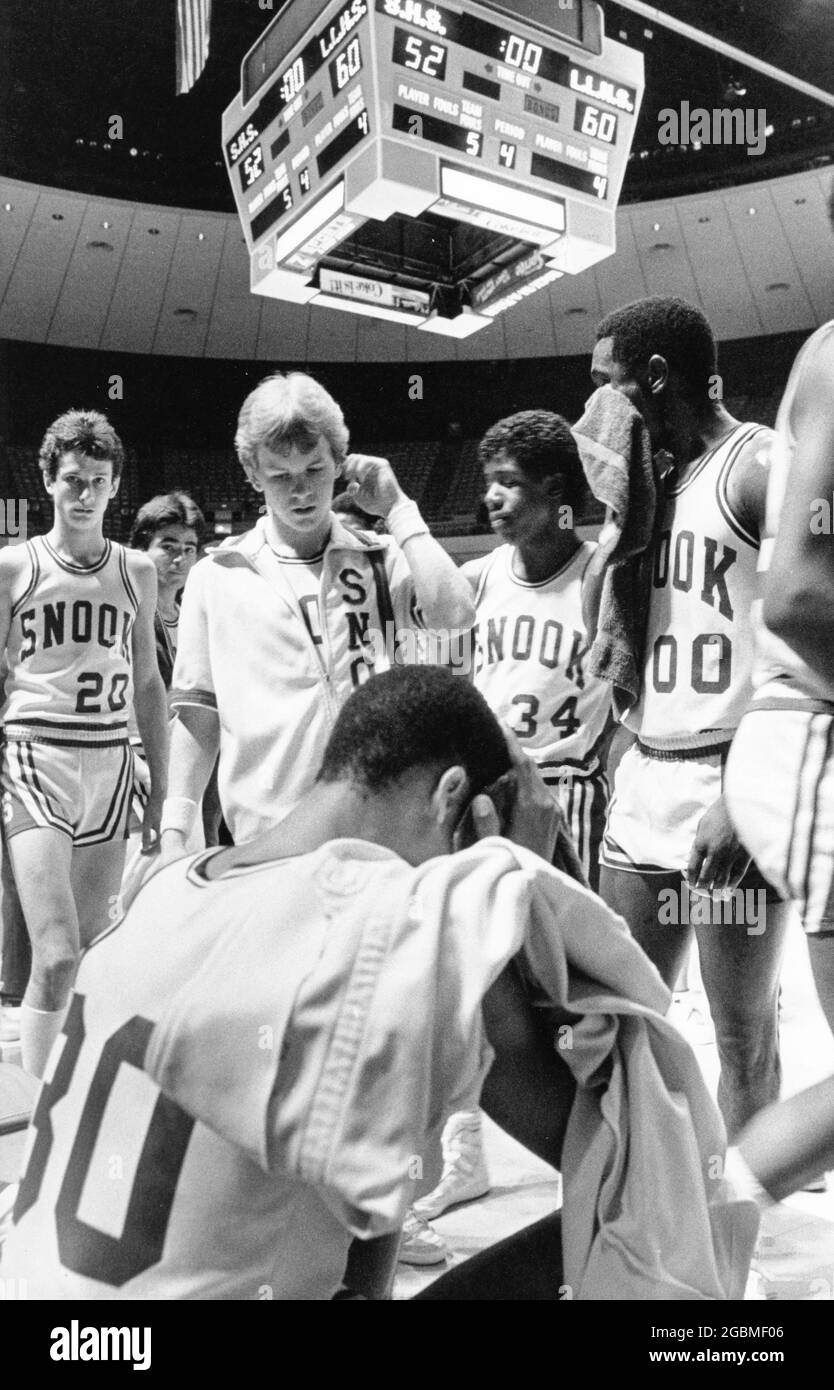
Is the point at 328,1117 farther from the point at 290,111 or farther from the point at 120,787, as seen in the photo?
the point at 290,111

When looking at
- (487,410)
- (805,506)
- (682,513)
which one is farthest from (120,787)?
(487,410)

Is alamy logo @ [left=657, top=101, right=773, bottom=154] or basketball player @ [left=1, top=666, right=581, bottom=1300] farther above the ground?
alamy logo @ [left=657, top=101, right=773, bottom=154]

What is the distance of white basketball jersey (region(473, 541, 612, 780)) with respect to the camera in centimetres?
195

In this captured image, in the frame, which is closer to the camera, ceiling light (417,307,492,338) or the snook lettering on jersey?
the snook lettering on jersey

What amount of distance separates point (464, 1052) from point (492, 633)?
127cm

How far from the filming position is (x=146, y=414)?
3281 millimetres

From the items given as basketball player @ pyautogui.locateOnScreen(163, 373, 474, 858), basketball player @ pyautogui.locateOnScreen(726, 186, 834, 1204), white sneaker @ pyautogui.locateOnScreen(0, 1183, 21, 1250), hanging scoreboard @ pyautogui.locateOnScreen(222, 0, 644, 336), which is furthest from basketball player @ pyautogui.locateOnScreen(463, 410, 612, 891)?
white sneaker @ pyautogui.locateOnScreen(0, 1183, 21, 1250)

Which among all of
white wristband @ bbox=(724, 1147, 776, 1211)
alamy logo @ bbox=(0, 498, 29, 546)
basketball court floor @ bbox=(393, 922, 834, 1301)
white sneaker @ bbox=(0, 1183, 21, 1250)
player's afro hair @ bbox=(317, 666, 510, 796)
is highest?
alamy logo @ bbox=(0, 498, 29, 546)

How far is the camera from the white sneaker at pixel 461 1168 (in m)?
1.73

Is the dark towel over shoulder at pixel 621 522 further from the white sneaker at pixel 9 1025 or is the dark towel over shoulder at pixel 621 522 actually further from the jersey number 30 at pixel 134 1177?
the white sneaker at pixel 9 1025

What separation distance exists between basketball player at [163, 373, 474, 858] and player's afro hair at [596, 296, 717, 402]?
39cm

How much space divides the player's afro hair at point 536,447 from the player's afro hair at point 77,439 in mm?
719
